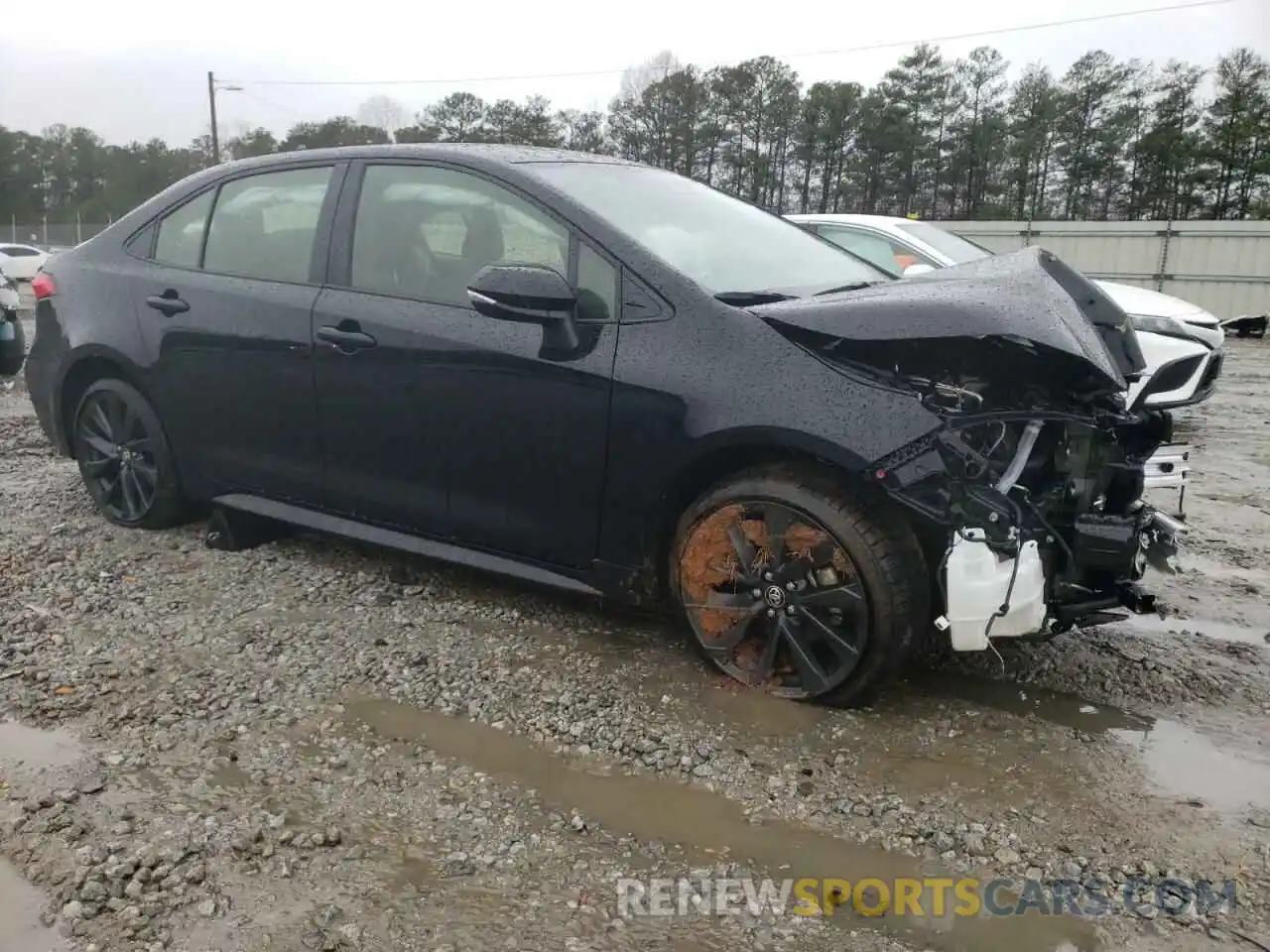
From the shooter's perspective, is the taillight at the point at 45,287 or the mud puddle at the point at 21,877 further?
the taillight at the point at 45,287

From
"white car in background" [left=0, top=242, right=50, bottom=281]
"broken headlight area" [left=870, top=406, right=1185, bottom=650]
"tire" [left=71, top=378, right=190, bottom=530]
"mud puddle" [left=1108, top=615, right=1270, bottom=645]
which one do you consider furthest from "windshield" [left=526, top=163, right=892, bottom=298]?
"white car in background" [left=0, top=242, right=50, bottom=281]

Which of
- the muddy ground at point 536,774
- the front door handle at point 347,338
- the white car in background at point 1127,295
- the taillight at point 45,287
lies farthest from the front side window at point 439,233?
the white car in background at point 1127,295

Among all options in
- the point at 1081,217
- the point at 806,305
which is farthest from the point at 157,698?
the point at 1081,217

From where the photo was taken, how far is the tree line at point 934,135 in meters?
36.9

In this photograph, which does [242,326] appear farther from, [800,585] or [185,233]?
[800,585]

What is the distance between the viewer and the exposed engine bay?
279 centimetres

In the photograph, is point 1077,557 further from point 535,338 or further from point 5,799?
point 5,799

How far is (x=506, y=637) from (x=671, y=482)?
36.4 inches

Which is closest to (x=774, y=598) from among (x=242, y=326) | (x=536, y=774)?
(x=536, y=774)

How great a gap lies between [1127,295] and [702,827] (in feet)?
19.6

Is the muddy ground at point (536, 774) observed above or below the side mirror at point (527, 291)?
below

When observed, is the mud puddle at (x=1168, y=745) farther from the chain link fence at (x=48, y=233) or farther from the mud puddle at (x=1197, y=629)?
the chain link fence at (x=48, y=233)

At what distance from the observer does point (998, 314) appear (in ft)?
9.05

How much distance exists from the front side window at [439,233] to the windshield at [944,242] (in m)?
4.65
